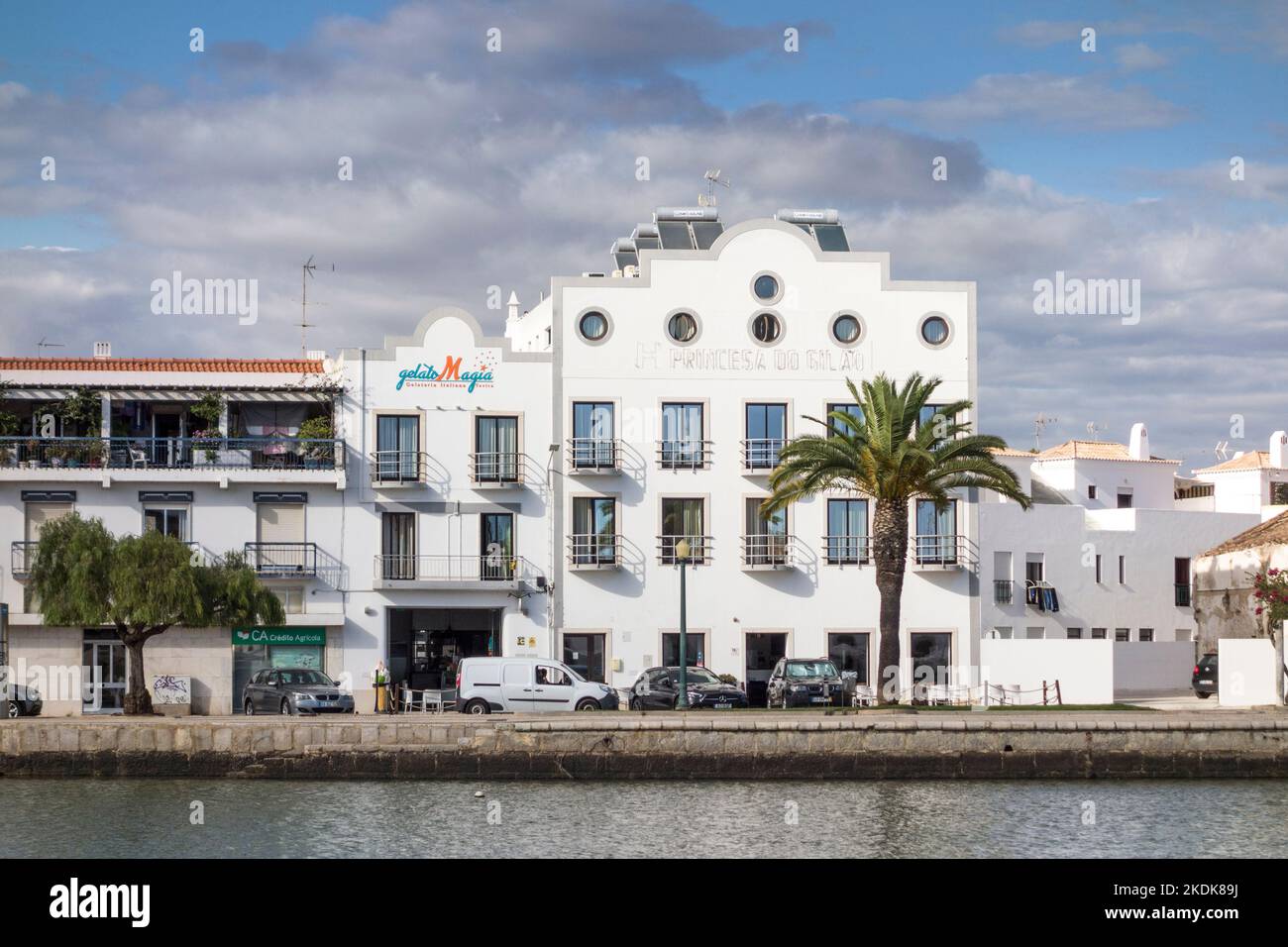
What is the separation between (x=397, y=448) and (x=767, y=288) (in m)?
12.5

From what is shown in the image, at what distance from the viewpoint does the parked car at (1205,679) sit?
1998 inches

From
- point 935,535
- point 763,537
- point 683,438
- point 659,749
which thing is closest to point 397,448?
point 683,438

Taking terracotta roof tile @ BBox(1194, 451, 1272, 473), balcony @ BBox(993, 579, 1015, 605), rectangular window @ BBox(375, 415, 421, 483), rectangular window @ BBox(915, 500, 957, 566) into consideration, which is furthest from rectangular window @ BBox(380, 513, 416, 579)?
terracotta roof tile @ BBox(1194, 451, 1272, 473)

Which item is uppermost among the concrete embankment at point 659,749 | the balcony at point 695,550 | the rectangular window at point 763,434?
the rectangular window at point 763,434

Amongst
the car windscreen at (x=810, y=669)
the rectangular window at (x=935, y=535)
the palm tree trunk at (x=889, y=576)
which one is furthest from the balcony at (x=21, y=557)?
the rectangular window at (x=935, y=535)

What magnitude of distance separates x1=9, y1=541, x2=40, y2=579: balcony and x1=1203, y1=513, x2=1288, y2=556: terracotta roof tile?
3849cm

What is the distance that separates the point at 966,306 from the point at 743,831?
2705 centimetres

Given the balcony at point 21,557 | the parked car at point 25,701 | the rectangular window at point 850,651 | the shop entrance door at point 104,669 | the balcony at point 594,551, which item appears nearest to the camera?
the parked car at point 25,701

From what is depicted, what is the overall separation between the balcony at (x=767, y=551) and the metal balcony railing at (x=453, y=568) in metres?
6.98

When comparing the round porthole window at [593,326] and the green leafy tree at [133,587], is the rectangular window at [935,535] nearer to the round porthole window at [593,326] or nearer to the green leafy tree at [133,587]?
the round porthole window at [593,326]

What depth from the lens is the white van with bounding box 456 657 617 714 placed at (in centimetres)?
4256

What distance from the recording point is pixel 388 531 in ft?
164
